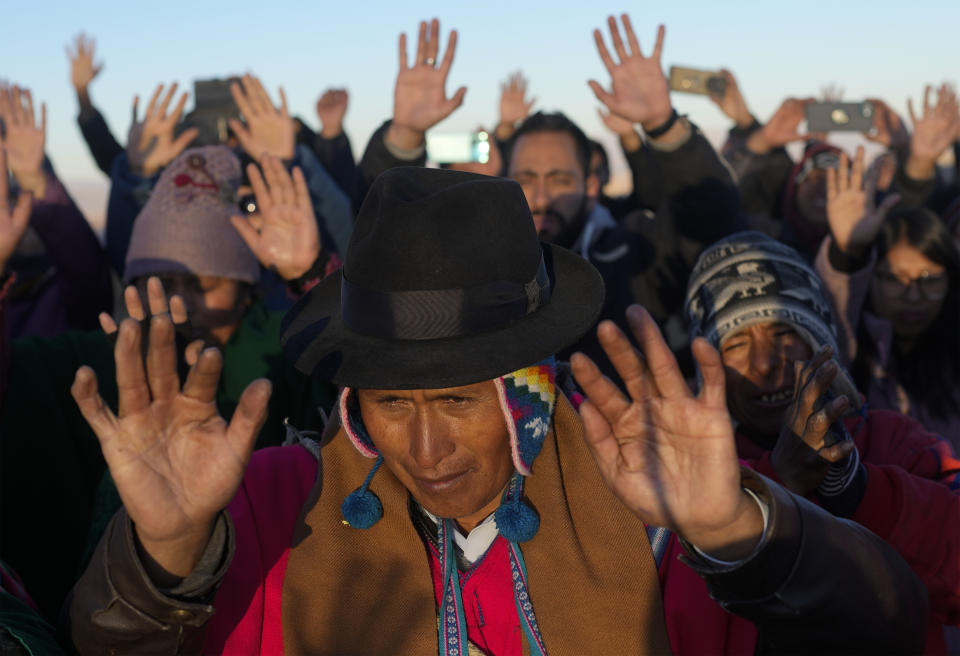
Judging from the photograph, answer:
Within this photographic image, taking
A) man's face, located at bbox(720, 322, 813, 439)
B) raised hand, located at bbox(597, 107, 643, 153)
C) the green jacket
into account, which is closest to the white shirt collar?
man's face, located at bbox(720, 322, 813, 439)

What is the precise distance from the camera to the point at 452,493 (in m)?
2.24

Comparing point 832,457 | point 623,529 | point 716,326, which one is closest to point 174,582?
point 623,529

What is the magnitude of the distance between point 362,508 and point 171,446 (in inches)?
21.9

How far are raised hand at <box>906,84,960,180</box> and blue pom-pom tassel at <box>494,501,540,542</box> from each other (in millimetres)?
5244

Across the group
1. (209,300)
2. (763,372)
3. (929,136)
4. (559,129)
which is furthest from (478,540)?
(929,136)

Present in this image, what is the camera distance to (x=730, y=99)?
8.08 meters

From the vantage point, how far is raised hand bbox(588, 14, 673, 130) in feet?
13.9

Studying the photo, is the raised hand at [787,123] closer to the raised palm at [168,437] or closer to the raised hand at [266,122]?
the raised hand at [266,122]

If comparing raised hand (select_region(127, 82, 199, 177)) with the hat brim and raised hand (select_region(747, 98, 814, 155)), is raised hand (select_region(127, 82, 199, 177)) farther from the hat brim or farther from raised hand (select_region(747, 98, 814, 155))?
raised hand (select_region(747, 98, 814, 155))

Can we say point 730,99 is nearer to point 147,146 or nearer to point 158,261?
point 147,146

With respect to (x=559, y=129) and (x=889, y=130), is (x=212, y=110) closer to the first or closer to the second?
(x=559, y=129)

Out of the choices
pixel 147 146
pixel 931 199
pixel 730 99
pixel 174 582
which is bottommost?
pixel 931 199

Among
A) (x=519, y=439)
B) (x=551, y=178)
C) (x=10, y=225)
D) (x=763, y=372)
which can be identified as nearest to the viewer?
(x=519, y=439)

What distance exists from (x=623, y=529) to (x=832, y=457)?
0.57m
